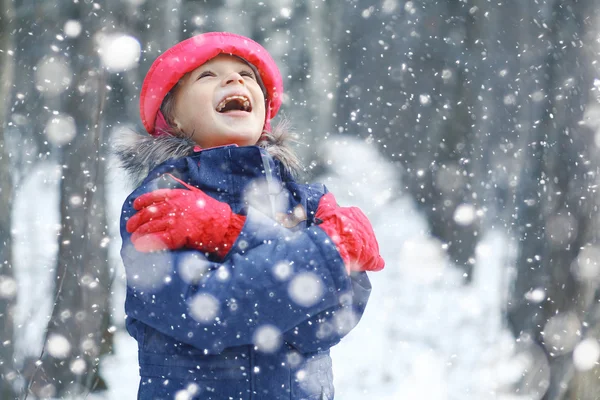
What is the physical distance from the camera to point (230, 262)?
918mm

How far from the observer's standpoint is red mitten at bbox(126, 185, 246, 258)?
36.1 inches

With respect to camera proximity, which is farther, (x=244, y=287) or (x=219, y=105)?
(x=219, y=105)

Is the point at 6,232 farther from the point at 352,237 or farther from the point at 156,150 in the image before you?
the point at 352,237

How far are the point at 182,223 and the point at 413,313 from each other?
2.76 m

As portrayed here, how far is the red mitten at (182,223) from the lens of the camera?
92 cm

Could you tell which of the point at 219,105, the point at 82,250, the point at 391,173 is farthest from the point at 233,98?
the point at 391,173

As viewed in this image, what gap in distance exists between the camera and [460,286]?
131 inches

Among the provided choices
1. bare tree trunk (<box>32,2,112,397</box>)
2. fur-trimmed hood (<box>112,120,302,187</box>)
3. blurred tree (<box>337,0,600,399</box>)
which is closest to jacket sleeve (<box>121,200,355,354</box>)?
fur-trimmed hood (<box>112,120,302,187</box>)

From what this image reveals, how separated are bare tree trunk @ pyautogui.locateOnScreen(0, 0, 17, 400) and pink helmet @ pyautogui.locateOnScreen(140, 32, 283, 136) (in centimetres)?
165

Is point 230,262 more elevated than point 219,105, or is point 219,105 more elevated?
point 219,105

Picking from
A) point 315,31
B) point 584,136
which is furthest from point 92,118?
point 584,136

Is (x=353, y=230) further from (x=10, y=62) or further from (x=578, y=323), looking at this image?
(x=10, y=62)

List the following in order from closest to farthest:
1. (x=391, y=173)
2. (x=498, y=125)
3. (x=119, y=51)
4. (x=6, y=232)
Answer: (x=6, y=232) → (x=119, y=51) → (x=498, y=125) → (x=391, y=173)

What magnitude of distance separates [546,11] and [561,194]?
1.04m
